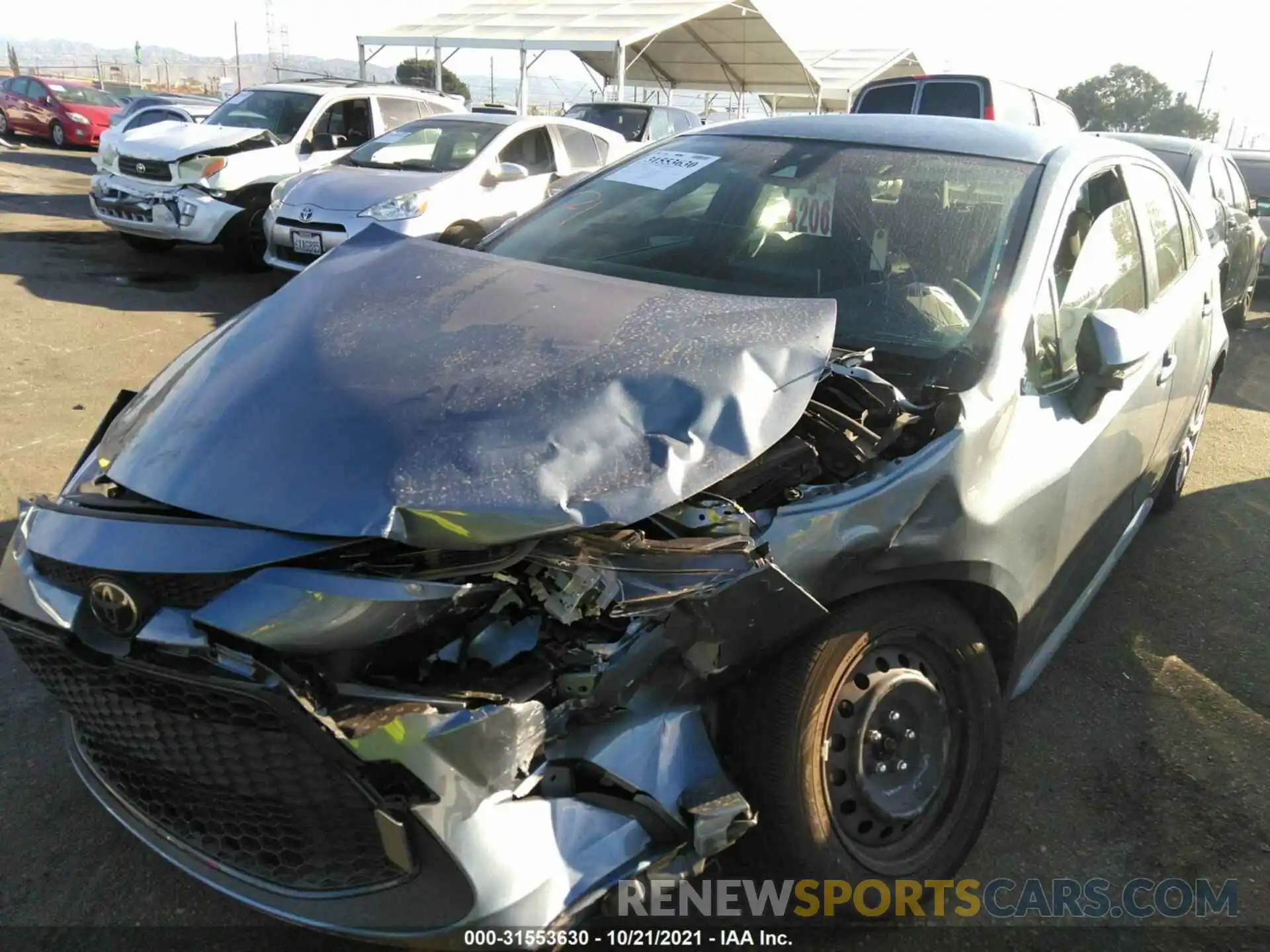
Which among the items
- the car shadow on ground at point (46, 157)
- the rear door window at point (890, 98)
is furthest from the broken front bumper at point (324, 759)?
the car shadow on ground at point (46, 157)

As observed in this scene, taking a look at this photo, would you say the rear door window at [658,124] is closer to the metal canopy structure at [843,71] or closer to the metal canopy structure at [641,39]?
the metal canopy structure at [641,39]

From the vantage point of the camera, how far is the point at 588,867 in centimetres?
175

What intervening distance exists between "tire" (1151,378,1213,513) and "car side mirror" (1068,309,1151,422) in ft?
6.41

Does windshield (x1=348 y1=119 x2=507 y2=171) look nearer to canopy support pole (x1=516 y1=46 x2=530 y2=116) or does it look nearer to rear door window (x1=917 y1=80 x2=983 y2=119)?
rear door window (x1=917 y1=80 x2=983 y2=119)

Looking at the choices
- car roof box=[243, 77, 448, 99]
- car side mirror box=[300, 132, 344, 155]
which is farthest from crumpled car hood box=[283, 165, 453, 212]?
car roof box=[243, 77, 448, 99]

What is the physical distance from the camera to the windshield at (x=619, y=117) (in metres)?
15.6

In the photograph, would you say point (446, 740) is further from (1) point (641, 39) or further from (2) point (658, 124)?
(1) point (641, 39)

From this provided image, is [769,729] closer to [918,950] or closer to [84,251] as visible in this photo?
[918,950]

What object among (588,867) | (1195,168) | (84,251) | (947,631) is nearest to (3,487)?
(588,867)

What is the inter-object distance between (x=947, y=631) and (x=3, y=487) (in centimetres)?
404

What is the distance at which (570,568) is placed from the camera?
182 cm

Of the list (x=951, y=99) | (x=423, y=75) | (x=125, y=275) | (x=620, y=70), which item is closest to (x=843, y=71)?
(x=620, y=70)

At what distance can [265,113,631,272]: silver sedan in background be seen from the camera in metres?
8.08

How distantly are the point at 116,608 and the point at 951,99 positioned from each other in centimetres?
1115
